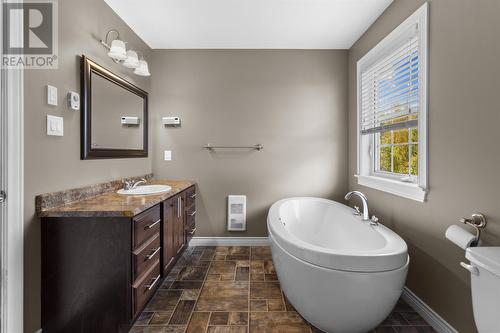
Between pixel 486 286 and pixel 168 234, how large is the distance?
1907 mm

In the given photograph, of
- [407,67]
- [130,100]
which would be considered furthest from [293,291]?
[130,100]

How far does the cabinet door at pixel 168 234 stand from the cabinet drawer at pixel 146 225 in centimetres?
11

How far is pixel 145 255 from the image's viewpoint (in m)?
1.46

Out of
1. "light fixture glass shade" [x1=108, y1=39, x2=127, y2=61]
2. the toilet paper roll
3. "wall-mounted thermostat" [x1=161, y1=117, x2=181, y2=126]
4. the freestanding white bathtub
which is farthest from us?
"wall-mounted thermostat" [x1=161, y1=117, x2=181, y2=126]

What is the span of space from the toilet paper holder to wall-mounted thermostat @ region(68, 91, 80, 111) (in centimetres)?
252

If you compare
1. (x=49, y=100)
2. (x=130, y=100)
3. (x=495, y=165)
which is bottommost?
(x=495, y=165)

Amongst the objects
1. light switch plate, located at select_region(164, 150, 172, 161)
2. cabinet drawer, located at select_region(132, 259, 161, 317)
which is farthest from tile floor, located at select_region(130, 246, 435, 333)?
light switch plate, located at select_region(164, 150, 172, 161)

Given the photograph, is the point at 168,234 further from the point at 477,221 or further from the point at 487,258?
the point at 477,221

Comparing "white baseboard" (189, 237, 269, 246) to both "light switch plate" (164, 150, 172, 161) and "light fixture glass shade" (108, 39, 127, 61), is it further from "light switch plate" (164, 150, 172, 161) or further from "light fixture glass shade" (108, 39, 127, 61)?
"light fixture glass shade" (108, 39, 127, 61)

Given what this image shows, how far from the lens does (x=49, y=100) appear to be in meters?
1.39

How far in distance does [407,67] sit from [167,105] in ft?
8.23

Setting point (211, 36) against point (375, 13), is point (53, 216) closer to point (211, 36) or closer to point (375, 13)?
point (211, 36)

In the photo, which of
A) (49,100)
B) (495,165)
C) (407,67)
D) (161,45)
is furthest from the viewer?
(161,45)

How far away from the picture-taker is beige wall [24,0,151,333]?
128 cm
